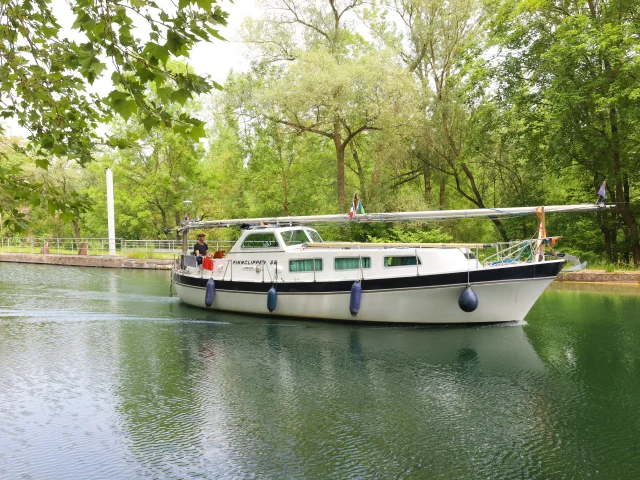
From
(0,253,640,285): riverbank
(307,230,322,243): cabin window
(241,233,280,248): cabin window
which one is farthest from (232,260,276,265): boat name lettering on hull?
(0,253,640,285): riverbank

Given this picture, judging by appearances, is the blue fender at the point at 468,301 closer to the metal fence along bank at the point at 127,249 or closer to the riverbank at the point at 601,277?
the riverbank at the point at 601,277

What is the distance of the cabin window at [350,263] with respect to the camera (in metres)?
15.9

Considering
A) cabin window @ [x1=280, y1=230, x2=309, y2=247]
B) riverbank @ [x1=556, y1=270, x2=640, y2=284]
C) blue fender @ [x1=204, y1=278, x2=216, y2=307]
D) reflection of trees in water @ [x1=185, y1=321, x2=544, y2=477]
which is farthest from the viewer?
riverbank @ [x1=556, y1=270, x2=640, y2=284]

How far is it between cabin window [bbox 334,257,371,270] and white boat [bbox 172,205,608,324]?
0.03m

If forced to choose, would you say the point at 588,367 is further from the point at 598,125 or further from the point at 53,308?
the point at 598,125

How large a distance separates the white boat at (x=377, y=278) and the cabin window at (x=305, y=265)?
29mm

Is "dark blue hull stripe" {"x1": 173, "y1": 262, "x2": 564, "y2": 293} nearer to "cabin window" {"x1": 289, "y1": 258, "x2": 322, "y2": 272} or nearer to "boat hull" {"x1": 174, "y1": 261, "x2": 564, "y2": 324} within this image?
"boat hull" {"x1": 174, "y1": 261, "x2": 564, "y2": 324}

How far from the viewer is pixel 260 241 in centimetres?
1755

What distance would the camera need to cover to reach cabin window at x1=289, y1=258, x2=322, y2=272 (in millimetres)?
16473

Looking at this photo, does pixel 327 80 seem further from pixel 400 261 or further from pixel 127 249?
pixel 127 249

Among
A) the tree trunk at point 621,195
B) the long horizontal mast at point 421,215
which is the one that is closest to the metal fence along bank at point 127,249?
the long horizontal mast at point 421,215

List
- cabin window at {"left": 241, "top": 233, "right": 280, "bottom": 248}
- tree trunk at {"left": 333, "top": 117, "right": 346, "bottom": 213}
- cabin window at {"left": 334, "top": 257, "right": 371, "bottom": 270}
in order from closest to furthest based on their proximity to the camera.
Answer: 1. cabin window at {"left": 334, "top": 257, "right": 371, "bottom": 270}
2. cabin window at {"left": 241, "top": 233, "right": 280, "bottom": 248}
3. tree trunk at {"left": 333, "top": 117, "right": 346, "bottom": 213}

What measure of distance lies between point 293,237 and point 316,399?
336 inches

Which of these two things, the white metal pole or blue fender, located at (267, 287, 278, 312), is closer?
blue fender, located at (267, 287, 278, 312)
